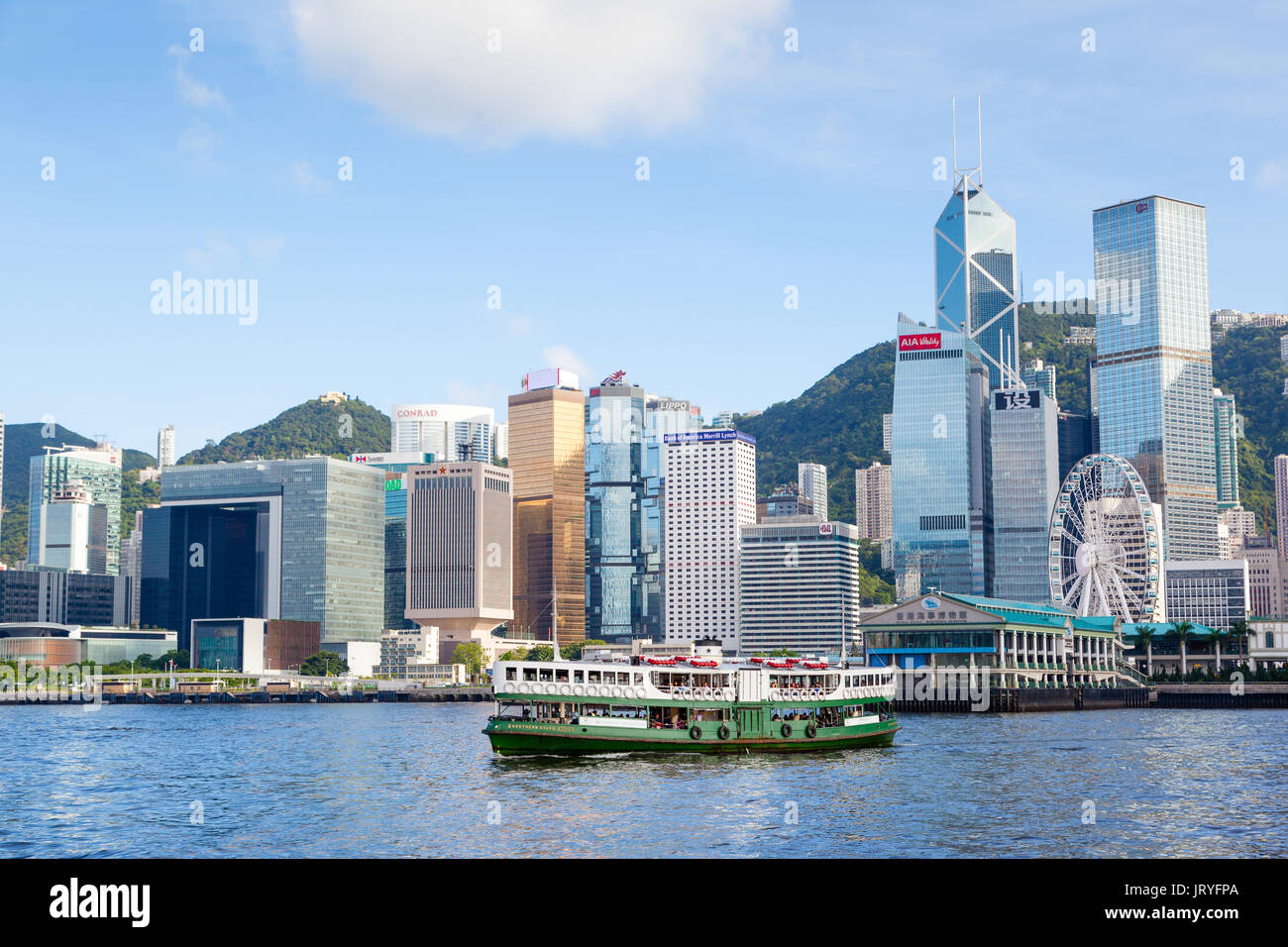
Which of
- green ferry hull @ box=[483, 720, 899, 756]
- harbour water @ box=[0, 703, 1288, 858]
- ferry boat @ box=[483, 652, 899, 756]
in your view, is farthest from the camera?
ferry boat @ box=[483, 652, 899, 756]

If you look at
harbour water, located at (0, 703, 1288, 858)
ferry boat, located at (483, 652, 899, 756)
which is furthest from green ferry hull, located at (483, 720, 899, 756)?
harbour water, located at (0, 703, 1288, 858)

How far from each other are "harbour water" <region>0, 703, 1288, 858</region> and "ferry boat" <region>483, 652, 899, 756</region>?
2.22 meters

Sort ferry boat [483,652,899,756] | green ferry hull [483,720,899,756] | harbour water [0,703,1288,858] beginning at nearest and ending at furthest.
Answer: harbour water [0,703,1288,858]
green ferry hull [483,720,899,756]
ferry boat [483,652,899,756]

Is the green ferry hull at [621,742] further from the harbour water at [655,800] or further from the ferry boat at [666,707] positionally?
the harbour water at [655,800]

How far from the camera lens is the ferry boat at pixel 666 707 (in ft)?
281

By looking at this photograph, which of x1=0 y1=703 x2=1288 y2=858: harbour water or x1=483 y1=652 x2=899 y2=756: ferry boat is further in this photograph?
x1=483 y1=652 x2=899 y2=756: ferry boat

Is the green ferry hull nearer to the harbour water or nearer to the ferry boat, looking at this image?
the ferry boat

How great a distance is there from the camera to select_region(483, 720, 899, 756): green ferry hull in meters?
85.0

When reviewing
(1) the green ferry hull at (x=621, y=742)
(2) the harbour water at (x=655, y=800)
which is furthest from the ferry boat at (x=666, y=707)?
(2) the harbour water at (x=655, y=800)

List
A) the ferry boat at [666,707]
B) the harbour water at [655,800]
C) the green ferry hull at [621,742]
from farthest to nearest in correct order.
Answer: the ferry boat at [666,707] → the green ferry hull at [621,742] → the harbour water at [655,800]

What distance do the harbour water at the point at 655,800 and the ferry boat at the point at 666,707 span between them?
2.22 meters
